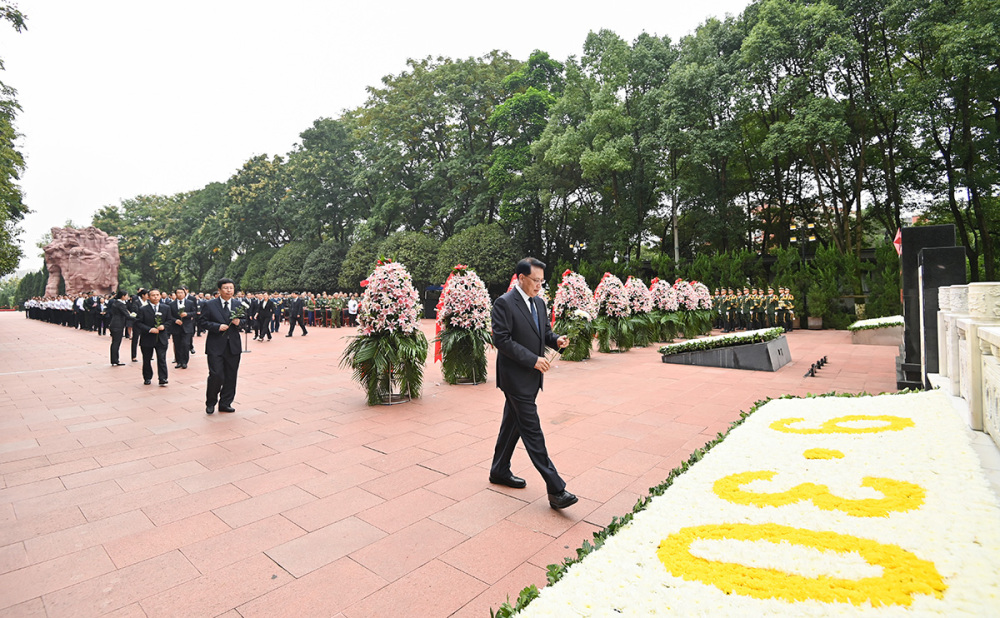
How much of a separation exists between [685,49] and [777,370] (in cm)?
2089

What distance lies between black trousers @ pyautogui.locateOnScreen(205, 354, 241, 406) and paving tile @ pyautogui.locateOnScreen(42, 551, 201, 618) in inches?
150

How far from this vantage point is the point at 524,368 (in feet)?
11.3

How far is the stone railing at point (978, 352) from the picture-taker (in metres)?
3.17

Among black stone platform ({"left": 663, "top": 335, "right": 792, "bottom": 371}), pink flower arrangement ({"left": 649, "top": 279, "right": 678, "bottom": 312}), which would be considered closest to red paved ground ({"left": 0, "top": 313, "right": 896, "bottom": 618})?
black stone platform ({"left": 663, "top": 335, "right": 792, "bottom": 371})

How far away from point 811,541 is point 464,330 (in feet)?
20.4

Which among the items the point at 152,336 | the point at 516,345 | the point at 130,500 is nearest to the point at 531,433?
the point at 516,345

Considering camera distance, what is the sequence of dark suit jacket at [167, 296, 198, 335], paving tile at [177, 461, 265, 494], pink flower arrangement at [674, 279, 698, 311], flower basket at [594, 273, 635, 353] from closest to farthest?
A: 1. paving tile at [177, 461, 265, 494]
2. dark suit jacket at [167, 296, 198, 335]
3. flower basket at [594, 273, 635, 353]
4. pink flower arrangement at [674, 279, 698, 311]

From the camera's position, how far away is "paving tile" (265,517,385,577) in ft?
8.84

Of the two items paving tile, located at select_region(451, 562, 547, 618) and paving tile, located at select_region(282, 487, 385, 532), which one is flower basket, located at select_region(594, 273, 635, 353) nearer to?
paving tile, located at select_region(282, 487, 385, 532)

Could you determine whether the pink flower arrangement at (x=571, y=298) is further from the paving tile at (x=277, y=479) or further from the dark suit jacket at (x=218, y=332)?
the paving tile at (x=277, y=479)

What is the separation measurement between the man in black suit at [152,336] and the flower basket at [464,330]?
4680 mm

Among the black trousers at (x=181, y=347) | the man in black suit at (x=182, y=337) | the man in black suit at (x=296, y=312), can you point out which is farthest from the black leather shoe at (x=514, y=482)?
the man in black suit at (x=296, y=312)

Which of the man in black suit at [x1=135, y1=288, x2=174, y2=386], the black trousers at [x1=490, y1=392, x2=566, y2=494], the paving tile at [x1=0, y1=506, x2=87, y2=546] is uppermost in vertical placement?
the man in black suit at [x1=135, y1=288, x2=174, y2=386]

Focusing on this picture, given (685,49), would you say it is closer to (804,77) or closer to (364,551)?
(804,77)
